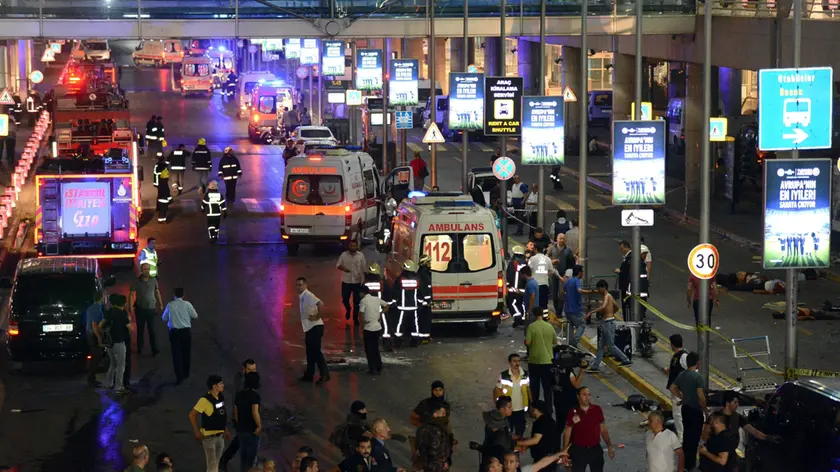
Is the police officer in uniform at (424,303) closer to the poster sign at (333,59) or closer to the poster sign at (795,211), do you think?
the poster sign at (795,211)

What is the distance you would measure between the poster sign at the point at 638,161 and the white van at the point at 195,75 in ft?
189

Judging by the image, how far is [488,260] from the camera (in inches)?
985

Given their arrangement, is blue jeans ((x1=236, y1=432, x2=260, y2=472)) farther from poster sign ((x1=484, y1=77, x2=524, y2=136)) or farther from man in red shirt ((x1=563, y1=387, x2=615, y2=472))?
poster sign ((x1=484, y1=77, x2=524, y2=136))

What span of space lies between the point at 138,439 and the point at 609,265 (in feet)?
55.1

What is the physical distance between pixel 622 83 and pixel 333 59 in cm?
1152

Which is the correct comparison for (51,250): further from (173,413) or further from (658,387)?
(658,387)

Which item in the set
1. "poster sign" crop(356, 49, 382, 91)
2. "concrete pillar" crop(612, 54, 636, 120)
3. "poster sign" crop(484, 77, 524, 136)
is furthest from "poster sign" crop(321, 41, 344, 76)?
"poster sign" crop(484, 77, 524, 136)

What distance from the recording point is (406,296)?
23859 mm

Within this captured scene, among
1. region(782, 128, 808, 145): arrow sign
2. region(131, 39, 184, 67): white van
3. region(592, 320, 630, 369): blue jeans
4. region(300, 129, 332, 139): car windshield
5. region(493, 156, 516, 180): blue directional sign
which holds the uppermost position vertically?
region(131, 39, 184, 67): white van

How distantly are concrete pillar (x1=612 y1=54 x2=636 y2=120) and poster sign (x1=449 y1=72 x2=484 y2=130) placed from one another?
657 inches

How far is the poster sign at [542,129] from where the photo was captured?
31062 mm

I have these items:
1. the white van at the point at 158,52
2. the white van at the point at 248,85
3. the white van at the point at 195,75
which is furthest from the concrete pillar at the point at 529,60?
the white van at the point at 158,52

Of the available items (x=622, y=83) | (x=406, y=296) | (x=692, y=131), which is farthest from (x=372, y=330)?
(x=622, y=83)

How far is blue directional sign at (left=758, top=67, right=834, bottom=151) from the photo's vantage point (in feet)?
60.4
